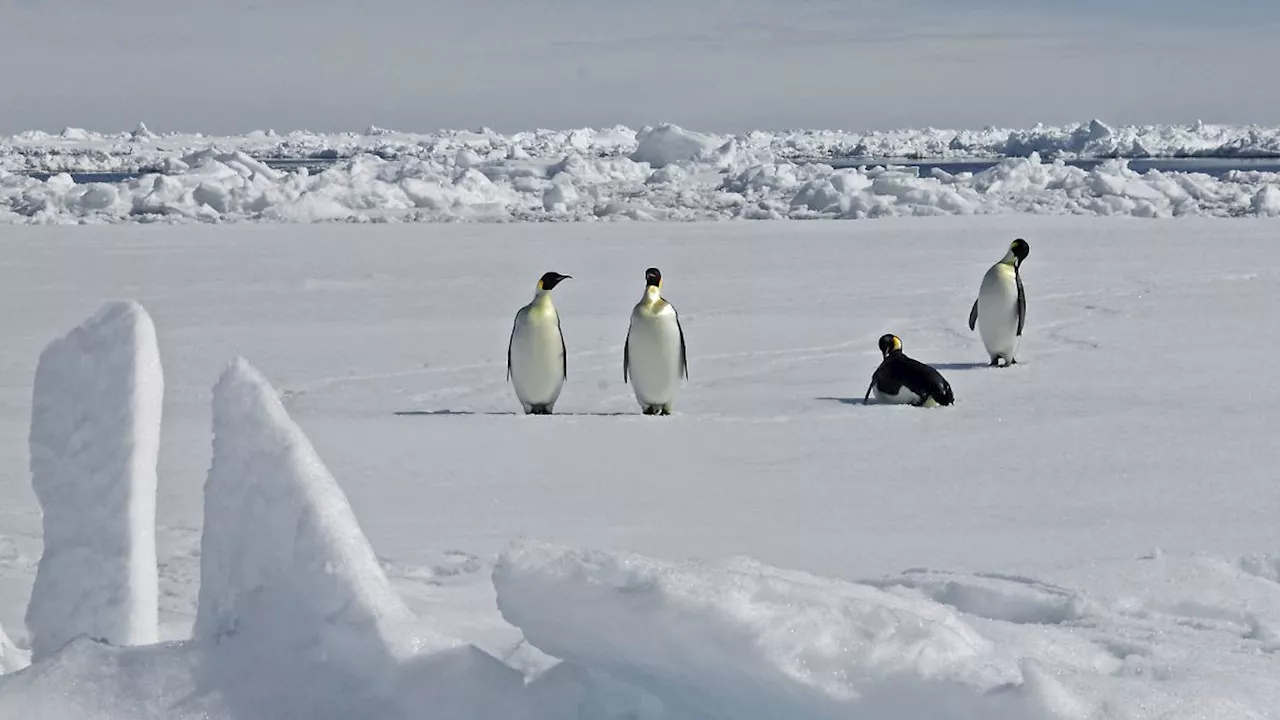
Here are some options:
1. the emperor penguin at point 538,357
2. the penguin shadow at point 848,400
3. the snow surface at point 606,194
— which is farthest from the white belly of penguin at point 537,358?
the snow surface at point 606,194

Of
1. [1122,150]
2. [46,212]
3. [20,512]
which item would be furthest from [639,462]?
[1122,150]

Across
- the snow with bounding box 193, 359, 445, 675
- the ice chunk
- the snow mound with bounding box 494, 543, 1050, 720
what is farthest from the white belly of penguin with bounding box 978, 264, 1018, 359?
the ice chunk

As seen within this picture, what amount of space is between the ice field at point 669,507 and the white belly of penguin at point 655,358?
135mm

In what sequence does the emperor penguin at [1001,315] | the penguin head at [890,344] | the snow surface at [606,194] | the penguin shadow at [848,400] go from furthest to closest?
the snow surface at [606,194], the emperor penguin at [1001,315], the penguin head at [890,344], the penguin shadow at [848,400]

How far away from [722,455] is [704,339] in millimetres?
3169

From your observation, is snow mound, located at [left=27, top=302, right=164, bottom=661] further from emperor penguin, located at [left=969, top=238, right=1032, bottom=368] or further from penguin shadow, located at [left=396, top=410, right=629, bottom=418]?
emperor penguin, located at [left=969, top=238, right=1032, bottom=368]

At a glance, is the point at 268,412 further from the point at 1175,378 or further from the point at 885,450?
the point at 1175,378

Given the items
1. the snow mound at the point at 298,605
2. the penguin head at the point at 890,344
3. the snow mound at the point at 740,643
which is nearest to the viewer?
the snow mound at the point at 740,643

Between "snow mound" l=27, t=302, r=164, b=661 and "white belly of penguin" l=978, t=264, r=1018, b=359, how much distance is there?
5.30 m

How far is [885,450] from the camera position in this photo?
15.4 feet

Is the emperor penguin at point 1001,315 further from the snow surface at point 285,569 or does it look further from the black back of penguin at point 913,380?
the snow surface at point 285,569

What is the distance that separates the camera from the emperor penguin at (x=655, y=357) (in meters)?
5.70

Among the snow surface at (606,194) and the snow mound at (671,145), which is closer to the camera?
the snow surface at (606,194)

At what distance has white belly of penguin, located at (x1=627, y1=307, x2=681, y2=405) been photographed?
570cm
